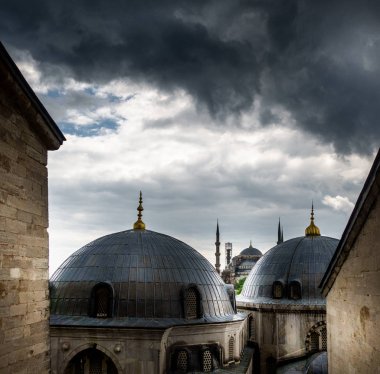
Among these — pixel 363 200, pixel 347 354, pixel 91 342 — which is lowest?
pixel 91 342

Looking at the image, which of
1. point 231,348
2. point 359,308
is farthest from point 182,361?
point 359,308

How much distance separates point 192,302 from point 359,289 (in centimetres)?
1276

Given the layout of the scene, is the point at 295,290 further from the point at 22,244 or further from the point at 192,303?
the point at 22,244

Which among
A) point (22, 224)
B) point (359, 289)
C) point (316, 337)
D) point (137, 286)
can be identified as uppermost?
point (22, 224)

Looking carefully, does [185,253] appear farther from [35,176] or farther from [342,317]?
[35,176]

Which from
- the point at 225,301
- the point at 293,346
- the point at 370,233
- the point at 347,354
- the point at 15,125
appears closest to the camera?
the point at 15,125

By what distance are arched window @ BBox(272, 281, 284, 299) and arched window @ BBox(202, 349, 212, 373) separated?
31.2 feet

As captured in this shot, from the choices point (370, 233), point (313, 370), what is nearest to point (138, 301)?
point (313, 370)

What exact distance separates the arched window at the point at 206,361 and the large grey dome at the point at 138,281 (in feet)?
4.72

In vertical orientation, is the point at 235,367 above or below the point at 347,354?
below

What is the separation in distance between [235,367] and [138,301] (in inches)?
219

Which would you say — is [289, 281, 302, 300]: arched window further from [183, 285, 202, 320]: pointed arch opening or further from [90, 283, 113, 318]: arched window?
[90, 283, 113, 318]: arched window

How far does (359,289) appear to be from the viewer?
912 centimetres

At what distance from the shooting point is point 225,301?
75.8 ft
